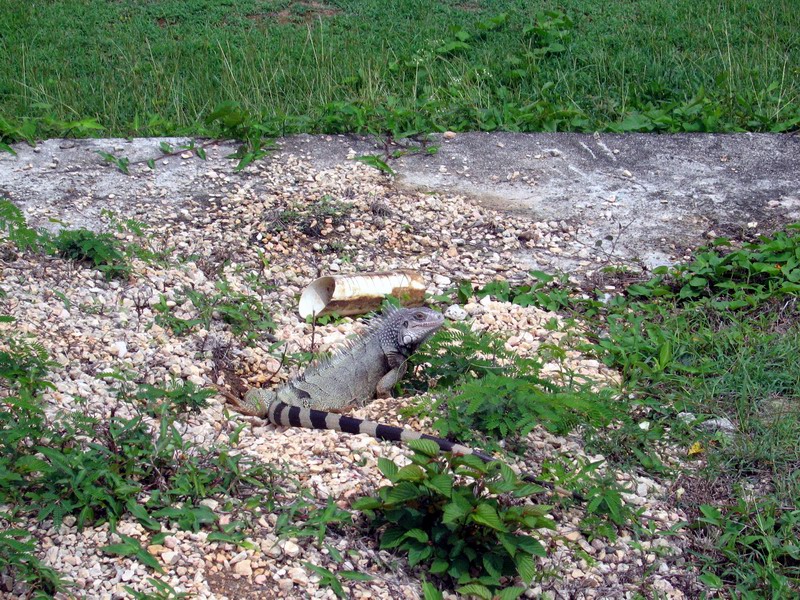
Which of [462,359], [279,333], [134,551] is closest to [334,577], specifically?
[134,551]

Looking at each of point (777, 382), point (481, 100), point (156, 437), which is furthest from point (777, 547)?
point (481, 100)

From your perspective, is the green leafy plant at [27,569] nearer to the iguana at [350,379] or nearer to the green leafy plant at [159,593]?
the green leafy plant at [159,593]

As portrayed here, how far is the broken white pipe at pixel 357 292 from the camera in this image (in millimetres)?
5039

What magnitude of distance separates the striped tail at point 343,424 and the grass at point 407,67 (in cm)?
347

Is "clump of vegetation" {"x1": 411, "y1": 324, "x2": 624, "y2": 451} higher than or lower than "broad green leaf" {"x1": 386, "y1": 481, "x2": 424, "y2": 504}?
lower

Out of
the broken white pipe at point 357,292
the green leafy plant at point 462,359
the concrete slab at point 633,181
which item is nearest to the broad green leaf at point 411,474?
the green leafy plant at point 462,359

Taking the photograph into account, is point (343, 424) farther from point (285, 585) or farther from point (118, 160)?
point (118, 160)

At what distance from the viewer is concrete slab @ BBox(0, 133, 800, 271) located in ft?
19.5

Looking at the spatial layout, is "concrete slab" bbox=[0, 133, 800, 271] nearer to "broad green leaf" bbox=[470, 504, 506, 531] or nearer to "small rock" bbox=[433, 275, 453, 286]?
"small rock" bbox=[433, 275, 453, 286]

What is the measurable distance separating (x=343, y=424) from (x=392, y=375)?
0.65 m

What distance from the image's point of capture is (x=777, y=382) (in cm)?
432

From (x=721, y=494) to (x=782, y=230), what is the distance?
9.48ft

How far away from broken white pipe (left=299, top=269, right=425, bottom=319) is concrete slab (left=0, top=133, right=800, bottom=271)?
3.20ft

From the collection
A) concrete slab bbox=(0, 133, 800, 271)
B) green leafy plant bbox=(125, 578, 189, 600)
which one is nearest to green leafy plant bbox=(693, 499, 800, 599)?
green leafy plant bbox=(125, 578, 189, 600)
